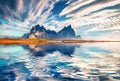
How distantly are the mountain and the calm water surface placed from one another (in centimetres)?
13

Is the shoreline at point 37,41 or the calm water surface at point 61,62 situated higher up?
the shoreline at point 37,41

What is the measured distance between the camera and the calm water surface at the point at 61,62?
326 cm

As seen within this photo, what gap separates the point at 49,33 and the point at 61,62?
0.42 m

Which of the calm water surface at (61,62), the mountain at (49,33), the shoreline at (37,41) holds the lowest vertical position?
the calm water surface at (61,62)

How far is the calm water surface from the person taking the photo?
10.7 ft

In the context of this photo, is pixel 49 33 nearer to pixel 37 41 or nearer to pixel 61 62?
pixel 37 41

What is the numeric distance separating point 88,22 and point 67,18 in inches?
11.2

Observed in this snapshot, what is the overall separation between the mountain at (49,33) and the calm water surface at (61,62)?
13 cm

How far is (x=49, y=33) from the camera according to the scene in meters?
3.54

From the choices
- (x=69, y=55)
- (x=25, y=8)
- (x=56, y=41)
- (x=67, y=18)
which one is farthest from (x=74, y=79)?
(x=25, y=8)

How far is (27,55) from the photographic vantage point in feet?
11.6

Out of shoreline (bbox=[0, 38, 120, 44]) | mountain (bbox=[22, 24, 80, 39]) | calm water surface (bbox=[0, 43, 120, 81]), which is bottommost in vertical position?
calm water surface (bbox=[0, 43, 120, 81])

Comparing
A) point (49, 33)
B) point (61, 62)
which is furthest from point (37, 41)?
point (61, 62)

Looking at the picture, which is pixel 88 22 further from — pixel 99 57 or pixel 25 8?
pixel 25 8
